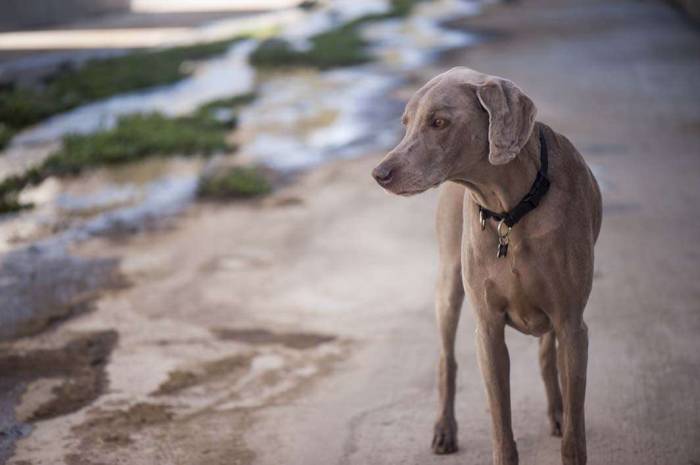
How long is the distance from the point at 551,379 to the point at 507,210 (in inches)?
43.9

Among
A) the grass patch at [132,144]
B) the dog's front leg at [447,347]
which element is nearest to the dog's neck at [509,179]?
the dog's front leg at [447,347]

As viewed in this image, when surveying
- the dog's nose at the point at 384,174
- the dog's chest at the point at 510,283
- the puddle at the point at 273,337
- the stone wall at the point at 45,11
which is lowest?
Answer: the stone wall at the point at 45,11

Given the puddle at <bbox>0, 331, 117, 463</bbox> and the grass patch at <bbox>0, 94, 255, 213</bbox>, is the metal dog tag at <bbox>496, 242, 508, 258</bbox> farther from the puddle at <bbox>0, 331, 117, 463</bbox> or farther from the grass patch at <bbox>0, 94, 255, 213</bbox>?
the grass patch at <bbox>0, 94, 255, 213</bbox>

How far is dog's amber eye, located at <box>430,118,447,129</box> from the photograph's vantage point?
10.9 feet

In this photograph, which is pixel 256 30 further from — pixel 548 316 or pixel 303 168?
pixel 548 316

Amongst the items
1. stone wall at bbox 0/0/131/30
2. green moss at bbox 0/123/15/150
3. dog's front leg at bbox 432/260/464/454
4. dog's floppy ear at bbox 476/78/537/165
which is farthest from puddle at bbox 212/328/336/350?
stone wall at bbox 0/0/131/30

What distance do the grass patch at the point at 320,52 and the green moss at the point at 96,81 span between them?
1037mm

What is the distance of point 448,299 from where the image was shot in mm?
4168

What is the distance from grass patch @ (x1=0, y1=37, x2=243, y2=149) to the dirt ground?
4808 millimetres

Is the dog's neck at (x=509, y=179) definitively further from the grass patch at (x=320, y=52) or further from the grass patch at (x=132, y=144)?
the grass patch at (x=320, y=52)

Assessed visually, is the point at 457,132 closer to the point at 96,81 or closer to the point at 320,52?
the point at 96,81

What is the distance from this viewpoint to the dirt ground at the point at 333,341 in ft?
14.5

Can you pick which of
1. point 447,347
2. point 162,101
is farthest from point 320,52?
point 447,347

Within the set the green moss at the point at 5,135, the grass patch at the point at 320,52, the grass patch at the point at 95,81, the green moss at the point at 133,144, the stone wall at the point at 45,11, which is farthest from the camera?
the stone wall at the point at 45,11
